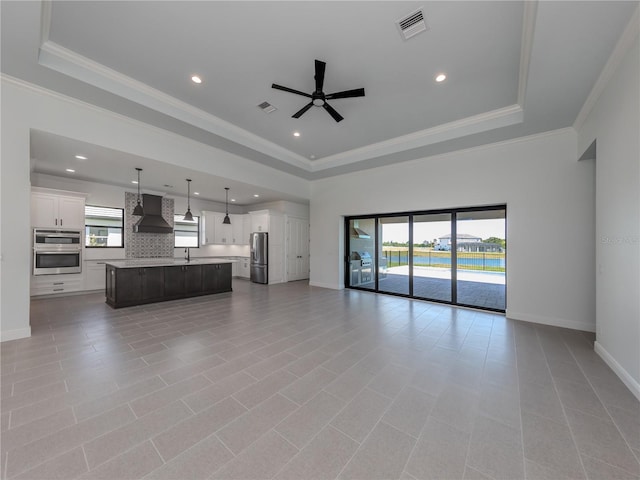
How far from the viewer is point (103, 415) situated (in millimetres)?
1881

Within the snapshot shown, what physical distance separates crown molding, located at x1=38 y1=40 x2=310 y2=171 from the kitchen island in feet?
10.4

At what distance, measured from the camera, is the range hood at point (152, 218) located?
659 centimetres

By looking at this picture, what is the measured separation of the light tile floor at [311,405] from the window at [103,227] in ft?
11.7

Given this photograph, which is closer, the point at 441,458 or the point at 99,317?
the point at 441,458

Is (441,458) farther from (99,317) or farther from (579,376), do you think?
(99,317)

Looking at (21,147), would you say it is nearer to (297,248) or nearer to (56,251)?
(56,251)

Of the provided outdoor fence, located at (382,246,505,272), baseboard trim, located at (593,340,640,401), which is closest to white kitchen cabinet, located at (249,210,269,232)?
outdoor fence, located at (382,246,505,272)

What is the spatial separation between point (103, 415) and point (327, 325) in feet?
9.14

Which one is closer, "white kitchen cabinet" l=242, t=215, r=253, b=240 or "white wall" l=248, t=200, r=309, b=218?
"white wall" l=248, t=200, r=309, b=218

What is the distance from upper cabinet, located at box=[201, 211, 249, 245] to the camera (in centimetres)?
862

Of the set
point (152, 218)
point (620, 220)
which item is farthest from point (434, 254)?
point (152, 218)

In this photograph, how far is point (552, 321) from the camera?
13.7 feet

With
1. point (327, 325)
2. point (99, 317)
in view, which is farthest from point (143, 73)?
point (327, 325)

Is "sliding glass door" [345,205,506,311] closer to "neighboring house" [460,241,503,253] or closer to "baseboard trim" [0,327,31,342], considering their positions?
"neighboring house" [460,241,503,253]
